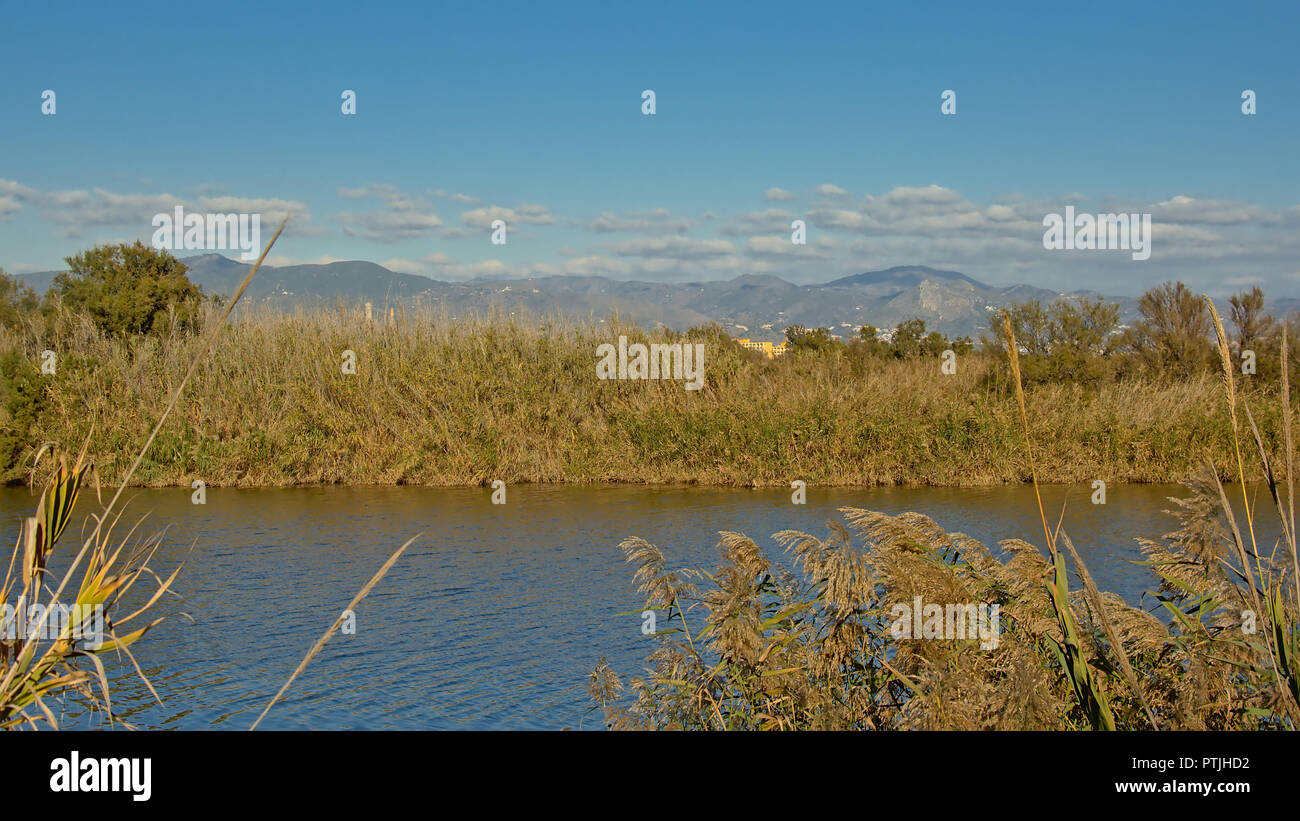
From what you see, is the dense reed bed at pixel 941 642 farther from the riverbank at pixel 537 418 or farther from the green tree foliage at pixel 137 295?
the green tree foliage at pixel 137 295

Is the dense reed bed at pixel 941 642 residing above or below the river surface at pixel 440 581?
above

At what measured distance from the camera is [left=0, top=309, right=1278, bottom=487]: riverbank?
68.4 feet

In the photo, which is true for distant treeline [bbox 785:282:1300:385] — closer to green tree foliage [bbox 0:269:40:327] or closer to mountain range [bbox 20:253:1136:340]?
mountain range [bbox 20:253:1136:340]

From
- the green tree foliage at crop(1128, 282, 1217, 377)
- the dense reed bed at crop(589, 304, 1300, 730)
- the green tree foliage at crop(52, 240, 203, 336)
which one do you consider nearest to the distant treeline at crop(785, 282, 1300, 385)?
the green tree foliage at crop(1128, 282, 1217, 377)

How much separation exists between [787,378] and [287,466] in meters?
10.8

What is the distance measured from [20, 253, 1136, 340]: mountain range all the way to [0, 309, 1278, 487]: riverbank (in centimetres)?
201

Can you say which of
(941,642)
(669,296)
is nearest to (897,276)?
(669,296)

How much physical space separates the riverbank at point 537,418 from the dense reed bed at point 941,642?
14.8 m

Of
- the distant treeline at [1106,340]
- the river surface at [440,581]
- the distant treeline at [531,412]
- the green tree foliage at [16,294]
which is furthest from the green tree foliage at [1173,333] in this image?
the green tree foliage at [16,294]

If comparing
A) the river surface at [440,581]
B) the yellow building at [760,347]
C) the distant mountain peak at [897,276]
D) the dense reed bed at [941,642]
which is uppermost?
the distant mountain peak at [897,276]

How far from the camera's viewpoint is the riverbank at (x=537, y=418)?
68.4 ft
